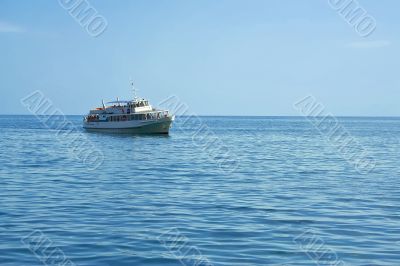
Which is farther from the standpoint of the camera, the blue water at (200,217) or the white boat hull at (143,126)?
the white boat hull at (143,126)

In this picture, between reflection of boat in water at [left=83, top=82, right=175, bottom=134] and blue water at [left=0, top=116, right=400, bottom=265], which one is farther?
reflection of boat in water at [left=83, top=82, right=175, bottom=134]

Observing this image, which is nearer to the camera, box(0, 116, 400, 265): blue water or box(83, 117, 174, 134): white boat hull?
box(0, 116, 400, 265): blue water

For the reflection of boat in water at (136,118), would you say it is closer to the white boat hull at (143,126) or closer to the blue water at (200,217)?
the white boat hull at (143,126)

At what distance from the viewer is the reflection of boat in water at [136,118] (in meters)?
77.1

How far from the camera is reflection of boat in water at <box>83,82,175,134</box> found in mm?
77125

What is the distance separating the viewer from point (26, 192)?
23438mm

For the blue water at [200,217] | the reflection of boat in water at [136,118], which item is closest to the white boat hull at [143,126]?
the reflection of boat in water at [136,118]

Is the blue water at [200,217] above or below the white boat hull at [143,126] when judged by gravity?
below

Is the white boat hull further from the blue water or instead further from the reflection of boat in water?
the blue water

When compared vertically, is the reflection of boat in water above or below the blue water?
above

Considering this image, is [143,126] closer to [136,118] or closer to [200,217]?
[136,118]

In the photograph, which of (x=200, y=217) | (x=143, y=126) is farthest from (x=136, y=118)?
(x=200, y=217)

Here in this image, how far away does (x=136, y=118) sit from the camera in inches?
3076

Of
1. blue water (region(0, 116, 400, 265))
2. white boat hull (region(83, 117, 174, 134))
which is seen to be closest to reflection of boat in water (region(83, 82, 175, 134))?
white boat hull (region(83, 117, 174, 134))
